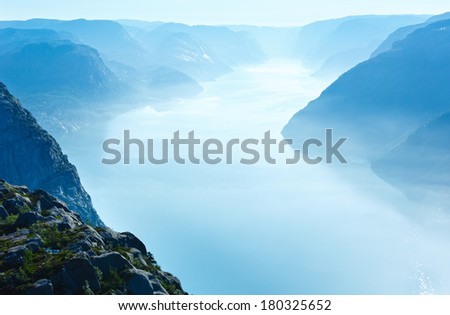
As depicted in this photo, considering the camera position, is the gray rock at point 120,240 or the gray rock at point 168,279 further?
the gray rock at point 120,240

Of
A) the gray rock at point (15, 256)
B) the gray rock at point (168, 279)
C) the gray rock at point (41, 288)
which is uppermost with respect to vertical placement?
the gray rock at point (15, 256)

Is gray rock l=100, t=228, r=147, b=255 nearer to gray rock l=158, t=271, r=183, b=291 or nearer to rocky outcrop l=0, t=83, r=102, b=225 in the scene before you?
gray rock l=158, t=271, r=183, b=291

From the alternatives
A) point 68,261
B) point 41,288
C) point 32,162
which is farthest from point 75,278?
point 32,162

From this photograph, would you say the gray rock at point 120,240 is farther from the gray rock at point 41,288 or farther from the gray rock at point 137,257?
the gray rock at point 41,288

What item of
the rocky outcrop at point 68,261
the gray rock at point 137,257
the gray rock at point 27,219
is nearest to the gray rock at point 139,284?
the rocky outcrop at point 68,261

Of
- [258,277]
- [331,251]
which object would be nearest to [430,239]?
[331,251]

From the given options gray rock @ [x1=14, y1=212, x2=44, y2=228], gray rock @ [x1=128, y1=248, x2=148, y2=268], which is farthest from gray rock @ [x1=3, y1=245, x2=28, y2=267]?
gray rock @ [x1=128, y1=248, x2=148, y2=268]

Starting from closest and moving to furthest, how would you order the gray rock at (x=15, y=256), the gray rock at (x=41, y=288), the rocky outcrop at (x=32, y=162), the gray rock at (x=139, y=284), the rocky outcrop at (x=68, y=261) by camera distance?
the gray rock at (x=41, y=288) → the rocky outcrop at (x=68, y=261) → the gray rock at (x=139, y=284) → the gray rock at (x=15, y=256) → the rocky outcrop at (x=32, y=162)
